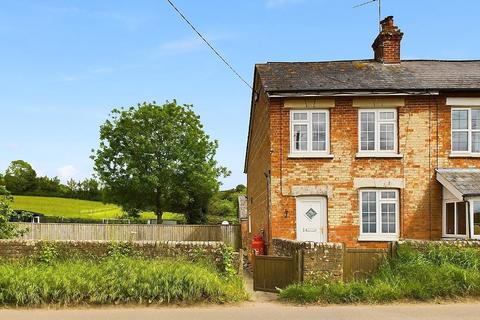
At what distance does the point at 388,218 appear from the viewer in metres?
20.8

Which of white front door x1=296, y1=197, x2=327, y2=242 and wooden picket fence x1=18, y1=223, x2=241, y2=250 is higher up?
white front door x1=296, y1=197, x2=327, y2=242

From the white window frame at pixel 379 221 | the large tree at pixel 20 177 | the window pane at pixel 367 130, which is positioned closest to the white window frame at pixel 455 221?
the white window frame at pixel 379 221

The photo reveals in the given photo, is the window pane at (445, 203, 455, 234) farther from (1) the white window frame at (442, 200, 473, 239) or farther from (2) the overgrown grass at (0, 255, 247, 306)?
(2) the overgrown grass at (0, 255, 247, 306)

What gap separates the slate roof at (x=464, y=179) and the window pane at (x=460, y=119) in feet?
5.31

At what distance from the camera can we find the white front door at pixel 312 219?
2073 cm

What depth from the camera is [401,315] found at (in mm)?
11961

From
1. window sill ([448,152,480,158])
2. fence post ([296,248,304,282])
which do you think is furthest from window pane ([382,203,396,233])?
fence post ([296,248,304,282])

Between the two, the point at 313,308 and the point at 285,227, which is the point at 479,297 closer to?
the point at 313,308

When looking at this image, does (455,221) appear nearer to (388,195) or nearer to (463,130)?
(388,195)

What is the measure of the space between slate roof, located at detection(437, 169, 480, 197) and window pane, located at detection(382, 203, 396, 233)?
83.0 inches

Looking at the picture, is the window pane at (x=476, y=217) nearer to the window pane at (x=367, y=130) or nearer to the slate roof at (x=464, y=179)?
the slate roof at (x=464, y=179)

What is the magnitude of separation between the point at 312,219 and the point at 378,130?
13.2ft

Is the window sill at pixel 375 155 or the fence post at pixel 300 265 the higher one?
the window sill at pixel 375 155

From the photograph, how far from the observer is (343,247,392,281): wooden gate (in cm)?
1446
